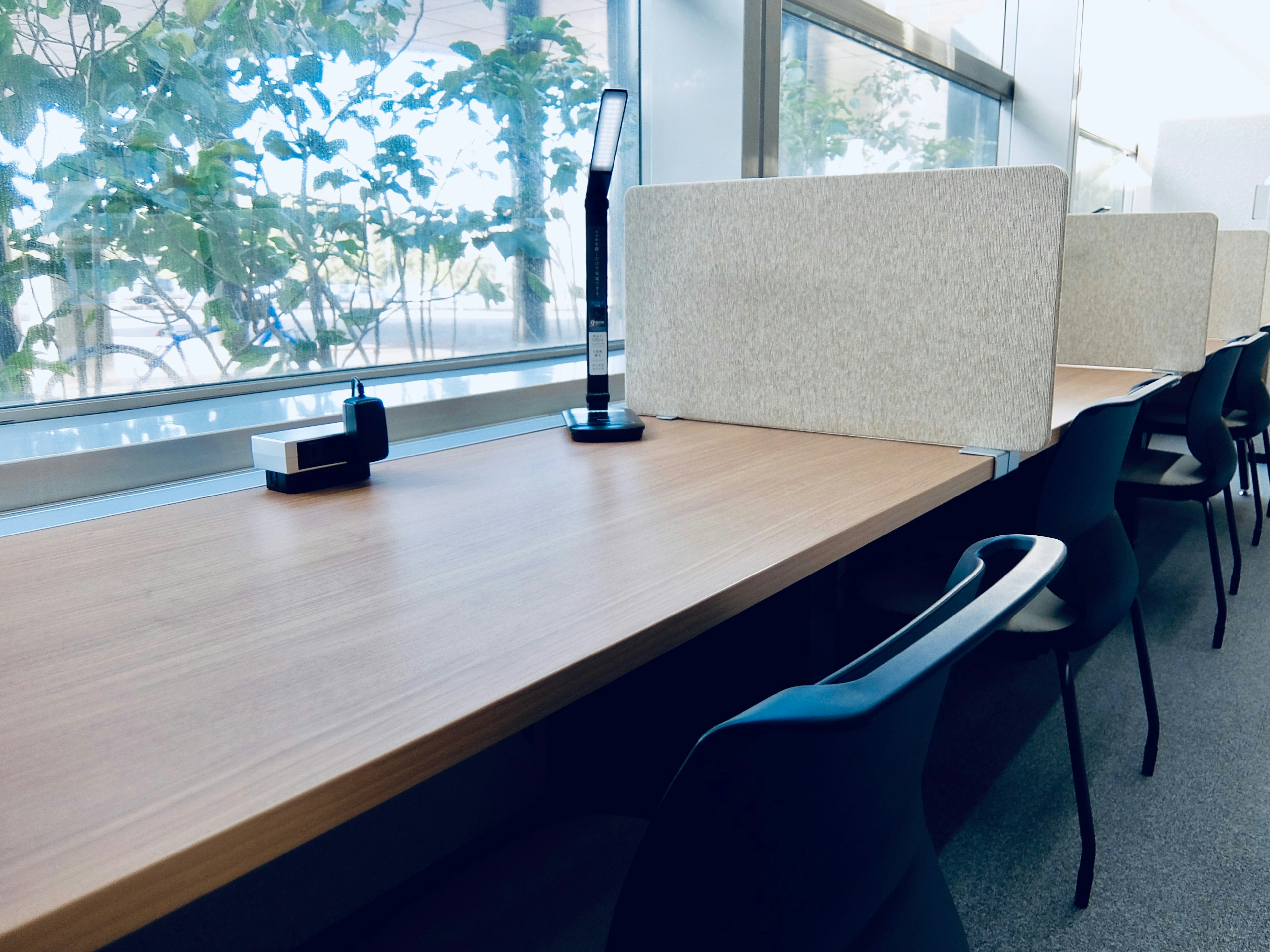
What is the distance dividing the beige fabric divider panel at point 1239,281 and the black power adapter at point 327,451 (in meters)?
3.23

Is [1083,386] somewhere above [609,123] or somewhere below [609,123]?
below

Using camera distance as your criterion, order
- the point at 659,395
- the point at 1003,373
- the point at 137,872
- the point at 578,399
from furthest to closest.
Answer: the point at 578,399 → the point at 659,395 → the point at 1003,373 → the point at 137,872

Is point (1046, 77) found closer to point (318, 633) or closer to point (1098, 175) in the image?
point (1098, 175)

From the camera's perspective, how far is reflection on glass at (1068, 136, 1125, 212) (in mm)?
4117

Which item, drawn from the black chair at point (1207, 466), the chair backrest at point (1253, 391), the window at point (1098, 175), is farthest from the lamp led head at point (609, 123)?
the window at point (1098, 175)

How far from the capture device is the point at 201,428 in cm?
111

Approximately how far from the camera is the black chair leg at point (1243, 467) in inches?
122

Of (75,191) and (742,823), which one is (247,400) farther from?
(742,823)

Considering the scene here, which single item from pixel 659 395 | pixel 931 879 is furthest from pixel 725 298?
pixel 931 879

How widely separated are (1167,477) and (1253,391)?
0.93m

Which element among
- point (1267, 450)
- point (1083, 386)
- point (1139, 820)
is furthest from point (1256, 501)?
point (1139, 820)

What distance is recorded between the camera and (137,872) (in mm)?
349

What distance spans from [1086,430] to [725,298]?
544 millimetres

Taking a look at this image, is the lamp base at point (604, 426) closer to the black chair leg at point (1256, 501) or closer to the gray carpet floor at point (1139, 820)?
the gray carpet floor at point (1139, 820)
